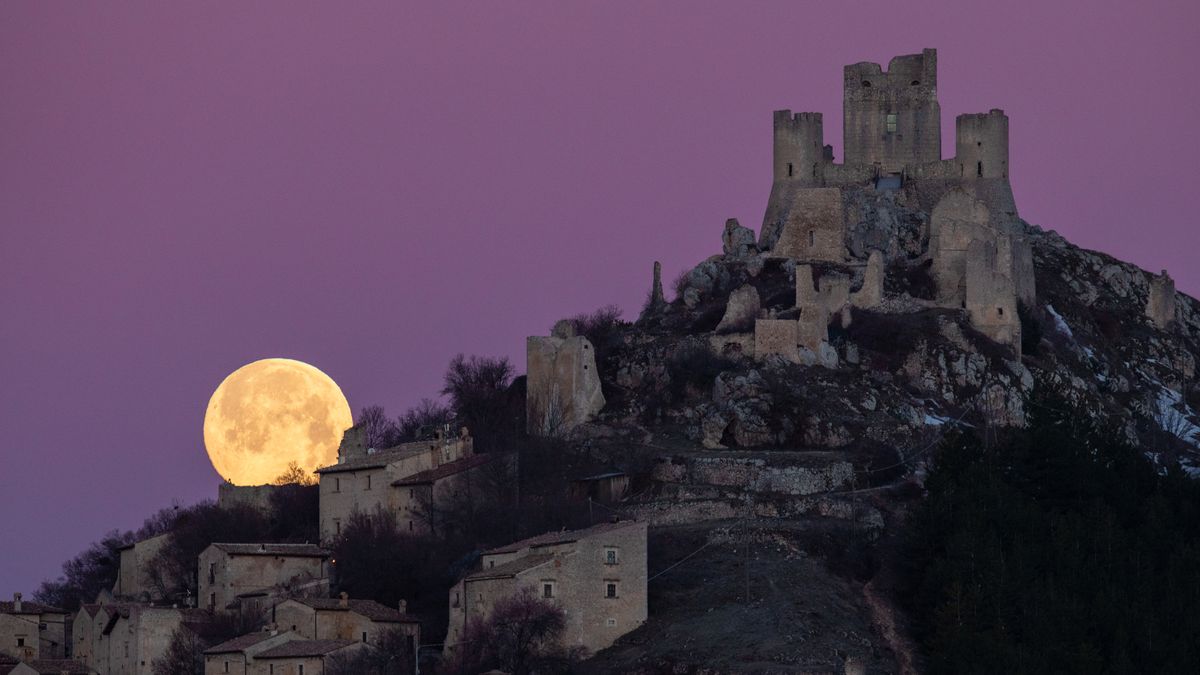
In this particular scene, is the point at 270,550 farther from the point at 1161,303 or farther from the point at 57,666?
the point at 1161,303

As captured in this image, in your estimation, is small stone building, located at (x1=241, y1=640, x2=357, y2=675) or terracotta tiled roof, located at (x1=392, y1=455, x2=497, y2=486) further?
terracotta tiled roof, located at (x1=392, y1=455, x2=497, y2=486)

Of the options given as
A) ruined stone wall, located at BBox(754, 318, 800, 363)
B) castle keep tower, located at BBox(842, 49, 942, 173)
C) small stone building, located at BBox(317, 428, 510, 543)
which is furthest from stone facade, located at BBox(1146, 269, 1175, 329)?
small stone building, located at BBox(317, 428, 510, 543)

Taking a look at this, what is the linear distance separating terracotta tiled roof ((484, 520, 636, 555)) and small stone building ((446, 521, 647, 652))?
8 cm

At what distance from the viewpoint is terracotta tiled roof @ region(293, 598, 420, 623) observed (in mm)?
74875

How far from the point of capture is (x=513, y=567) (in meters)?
73.3

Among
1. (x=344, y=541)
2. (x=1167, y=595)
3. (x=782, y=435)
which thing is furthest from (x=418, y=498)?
(x=1167, y=595)

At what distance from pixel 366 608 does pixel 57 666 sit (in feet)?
29.7

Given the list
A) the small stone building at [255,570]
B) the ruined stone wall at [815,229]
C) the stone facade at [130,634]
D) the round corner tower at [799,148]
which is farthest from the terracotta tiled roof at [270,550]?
the round corner tower at [799,148]

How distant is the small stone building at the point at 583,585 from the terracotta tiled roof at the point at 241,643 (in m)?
4.82

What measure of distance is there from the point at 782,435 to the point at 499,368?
519 inches

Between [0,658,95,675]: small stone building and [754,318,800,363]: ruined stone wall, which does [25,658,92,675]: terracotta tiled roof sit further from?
[754,318,800,363]: ruined stone wall

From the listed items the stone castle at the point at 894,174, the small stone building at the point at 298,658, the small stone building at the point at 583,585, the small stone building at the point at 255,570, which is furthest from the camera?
the stone castle at the point at 894,174

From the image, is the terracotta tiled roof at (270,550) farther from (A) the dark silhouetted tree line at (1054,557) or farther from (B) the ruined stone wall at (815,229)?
(B) the ruined stone wall at (815,229)

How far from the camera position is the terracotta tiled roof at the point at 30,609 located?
8275 centimetres
